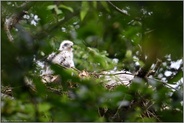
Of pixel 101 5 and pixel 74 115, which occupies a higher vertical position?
pixel 101 5

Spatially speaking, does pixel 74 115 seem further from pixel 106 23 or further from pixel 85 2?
pixel 85 2

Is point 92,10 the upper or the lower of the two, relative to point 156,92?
upper

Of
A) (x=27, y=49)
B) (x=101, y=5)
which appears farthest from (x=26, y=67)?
(x=101, y=5)

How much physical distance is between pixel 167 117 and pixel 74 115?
25cm

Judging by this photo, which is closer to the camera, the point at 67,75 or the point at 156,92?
the point at 67,75

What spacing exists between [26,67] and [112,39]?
0.73 feet

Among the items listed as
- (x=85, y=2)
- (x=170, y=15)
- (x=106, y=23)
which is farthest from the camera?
(x=85, y=2)

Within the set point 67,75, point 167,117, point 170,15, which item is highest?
point 170,15

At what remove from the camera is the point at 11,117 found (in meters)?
0.87

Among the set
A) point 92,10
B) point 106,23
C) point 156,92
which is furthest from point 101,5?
point 156,92

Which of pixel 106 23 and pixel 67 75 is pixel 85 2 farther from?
pixel 67 75

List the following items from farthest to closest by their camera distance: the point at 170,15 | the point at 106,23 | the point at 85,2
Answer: the point at 85,2
the point at 106,23
the point at 170,15

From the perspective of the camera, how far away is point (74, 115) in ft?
2.37

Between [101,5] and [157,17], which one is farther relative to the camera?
[101,5]
